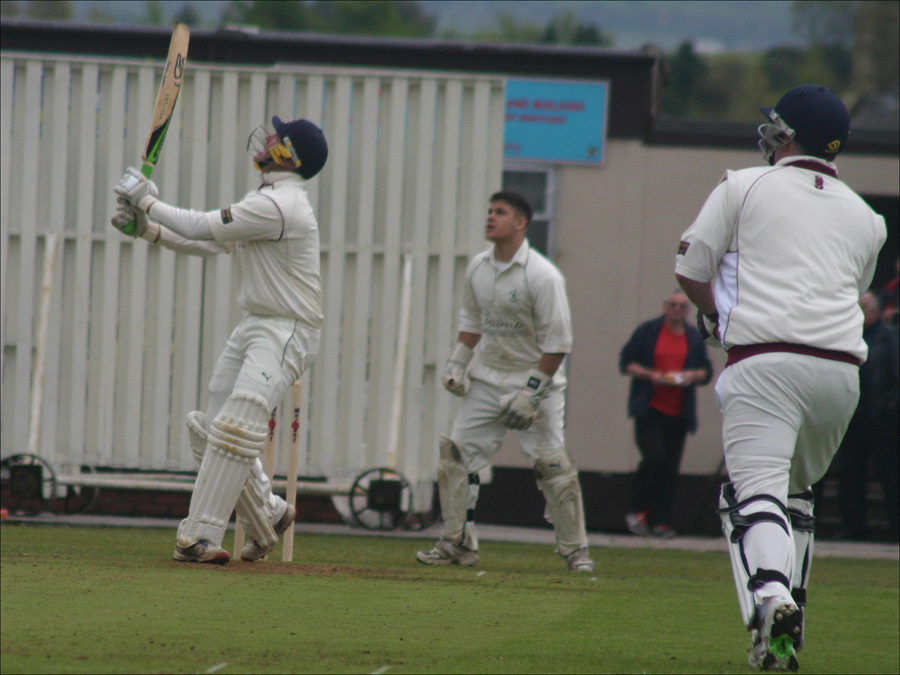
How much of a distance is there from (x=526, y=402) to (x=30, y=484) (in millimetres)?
4249

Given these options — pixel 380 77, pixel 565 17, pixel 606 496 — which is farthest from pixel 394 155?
pixel 565 17

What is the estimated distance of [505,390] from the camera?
7.68 meters

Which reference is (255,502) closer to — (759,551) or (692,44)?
(759,551)

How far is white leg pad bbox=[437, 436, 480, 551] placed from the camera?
7.71 m

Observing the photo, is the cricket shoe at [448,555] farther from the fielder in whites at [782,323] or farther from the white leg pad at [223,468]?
the fielder in whites at [782,323]

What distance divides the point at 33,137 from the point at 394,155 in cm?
275

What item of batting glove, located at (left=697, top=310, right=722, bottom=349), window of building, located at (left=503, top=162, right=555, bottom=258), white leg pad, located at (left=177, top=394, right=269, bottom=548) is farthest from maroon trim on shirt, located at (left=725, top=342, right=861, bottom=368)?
window of building, located at (left=503, top=162, right=555, bottom=258)

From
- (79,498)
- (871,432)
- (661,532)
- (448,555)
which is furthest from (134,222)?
(871,432)

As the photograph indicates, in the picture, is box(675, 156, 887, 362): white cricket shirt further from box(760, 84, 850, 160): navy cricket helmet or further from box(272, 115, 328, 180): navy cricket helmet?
box(272, 115, 328, 180): navy cricket helmet

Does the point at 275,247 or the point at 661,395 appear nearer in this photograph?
the point at 275,247

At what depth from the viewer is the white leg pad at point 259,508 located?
643cm

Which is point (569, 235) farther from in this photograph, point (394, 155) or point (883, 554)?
point (883, 554)

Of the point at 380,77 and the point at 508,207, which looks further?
the point at 380,77

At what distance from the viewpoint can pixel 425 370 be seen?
10289mm
